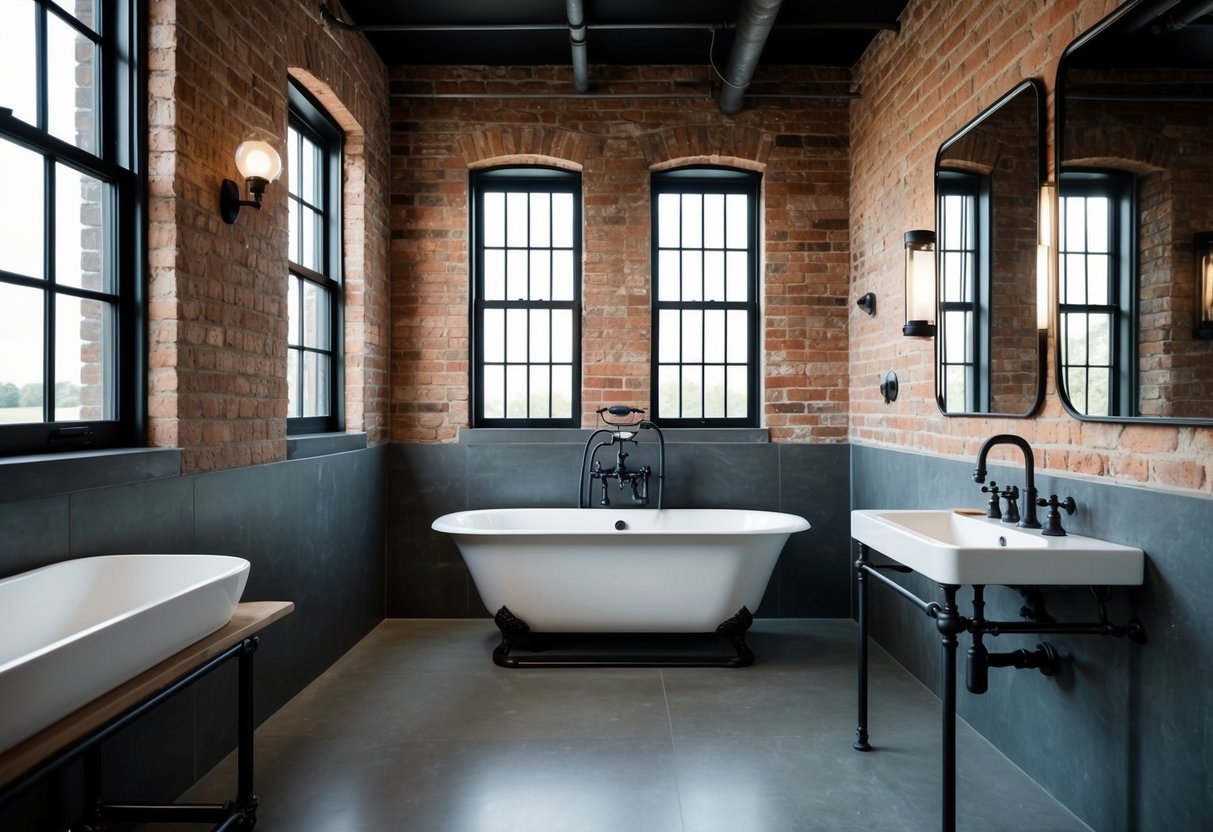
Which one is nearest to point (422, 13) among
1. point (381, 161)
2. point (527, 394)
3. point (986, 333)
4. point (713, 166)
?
point (381, 161)

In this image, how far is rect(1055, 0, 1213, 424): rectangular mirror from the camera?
186 centimetres

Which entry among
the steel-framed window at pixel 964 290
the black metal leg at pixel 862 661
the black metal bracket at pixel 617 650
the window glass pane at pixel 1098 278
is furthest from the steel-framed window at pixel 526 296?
the window glass pane at pixel 1098 278

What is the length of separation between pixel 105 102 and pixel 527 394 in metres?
2.59

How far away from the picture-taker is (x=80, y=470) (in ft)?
6.44

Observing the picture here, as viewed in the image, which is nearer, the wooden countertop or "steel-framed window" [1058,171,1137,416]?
the wooden countertop

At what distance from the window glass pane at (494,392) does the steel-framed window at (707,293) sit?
3.00 ft

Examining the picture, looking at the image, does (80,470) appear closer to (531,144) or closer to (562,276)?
(562,276)

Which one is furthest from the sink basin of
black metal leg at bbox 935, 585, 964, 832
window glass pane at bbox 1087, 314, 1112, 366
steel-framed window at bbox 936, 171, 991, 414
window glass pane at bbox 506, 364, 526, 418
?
window glass pane at bbox 506, 364, 526, 418

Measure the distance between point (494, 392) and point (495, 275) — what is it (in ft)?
2.25

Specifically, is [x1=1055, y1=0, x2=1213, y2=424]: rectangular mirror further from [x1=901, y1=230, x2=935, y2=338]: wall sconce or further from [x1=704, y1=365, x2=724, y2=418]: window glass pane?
[x1=704, y1=365, x2=724, y2=418]: window glass pane

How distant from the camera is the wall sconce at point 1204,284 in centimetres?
180

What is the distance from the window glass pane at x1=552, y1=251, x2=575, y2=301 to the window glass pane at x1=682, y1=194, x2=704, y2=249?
685 millimetres

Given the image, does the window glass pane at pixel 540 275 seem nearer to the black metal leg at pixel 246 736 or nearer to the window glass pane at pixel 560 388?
the window glass pane at pixel 560 388

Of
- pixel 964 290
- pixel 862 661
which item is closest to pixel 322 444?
pixel 862 661
